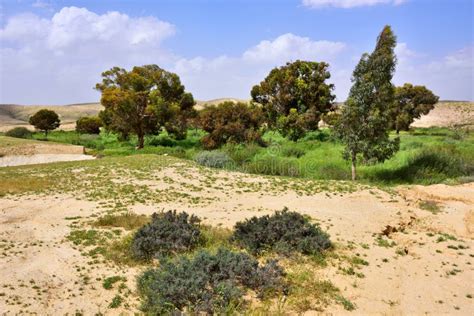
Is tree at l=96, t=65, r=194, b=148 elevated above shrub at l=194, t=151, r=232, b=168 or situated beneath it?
elevated above

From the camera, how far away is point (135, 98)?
2939 centimetres

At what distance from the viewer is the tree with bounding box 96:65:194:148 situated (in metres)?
29.1

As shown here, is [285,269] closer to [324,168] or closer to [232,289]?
[232,289]

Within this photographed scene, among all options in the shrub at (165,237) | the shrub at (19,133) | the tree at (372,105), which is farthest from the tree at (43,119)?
the shrub at (165,237)

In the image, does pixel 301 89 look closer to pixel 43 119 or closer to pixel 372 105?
pixel 372 105

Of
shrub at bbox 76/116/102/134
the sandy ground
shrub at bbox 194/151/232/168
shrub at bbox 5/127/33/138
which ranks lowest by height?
the sandy ground

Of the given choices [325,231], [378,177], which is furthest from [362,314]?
[378,177]

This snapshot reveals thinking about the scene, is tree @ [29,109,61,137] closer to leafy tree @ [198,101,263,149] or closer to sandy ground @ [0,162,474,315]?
leafy tree @ [198,101,263,149]

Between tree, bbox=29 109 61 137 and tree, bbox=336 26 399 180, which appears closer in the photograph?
tree, bbox=336 26 399 180

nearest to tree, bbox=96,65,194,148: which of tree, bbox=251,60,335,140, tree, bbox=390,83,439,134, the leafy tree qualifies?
the leafy tree

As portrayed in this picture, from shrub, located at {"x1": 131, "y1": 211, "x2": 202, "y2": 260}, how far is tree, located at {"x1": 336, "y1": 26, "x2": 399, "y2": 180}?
35.2 ft

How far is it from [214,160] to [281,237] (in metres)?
13.4

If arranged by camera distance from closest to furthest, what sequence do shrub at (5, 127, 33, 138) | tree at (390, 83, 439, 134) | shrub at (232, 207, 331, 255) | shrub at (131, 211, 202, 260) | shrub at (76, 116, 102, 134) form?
1. shrub at (131, 211, 202, 260)
2. shrub at (232, 207, 331, 255)
3. shrub at (5, 127, 33, 138)
4. tree at (390, 83, 439, 134)
5. shrub at (76, 116, 102, 134)

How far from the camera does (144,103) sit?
30.5m
